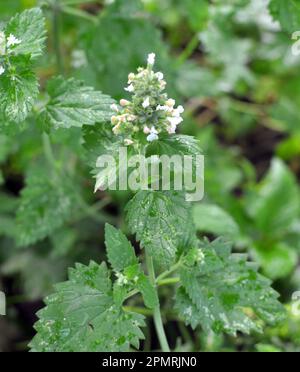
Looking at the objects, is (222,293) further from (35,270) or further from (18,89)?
(35,270)

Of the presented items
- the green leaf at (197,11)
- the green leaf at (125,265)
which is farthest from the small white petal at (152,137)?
the green leaf at (197,11)

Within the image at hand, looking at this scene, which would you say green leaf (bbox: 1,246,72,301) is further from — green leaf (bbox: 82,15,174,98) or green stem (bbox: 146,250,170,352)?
green stem (bbox: 146,250,170,352)

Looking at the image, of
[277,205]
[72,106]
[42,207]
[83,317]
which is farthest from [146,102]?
[277,205]

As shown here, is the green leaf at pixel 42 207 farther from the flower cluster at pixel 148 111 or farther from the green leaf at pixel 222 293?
the flower cluster at pixel 148 111

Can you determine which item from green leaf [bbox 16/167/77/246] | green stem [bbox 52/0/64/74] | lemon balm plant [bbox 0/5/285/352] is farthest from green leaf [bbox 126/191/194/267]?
green stem [bbox 52/0/64/74]

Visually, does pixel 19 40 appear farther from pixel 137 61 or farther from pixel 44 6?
pixel 137 61
